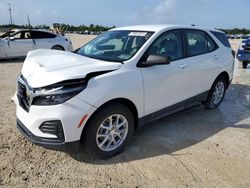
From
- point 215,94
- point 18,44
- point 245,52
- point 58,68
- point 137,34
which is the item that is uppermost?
point 137,34

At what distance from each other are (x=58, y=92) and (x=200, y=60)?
2912 millimetres

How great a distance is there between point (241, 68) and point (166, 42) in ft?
27.0

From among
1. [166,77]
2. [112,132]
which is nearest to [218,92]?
[166,77]

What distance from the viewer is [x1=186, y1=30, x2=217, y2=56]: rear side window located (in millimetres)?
5133

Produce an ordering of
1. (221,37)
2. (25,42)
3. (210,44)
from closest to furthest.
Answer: (210,44) < (221,37) < (25,42)

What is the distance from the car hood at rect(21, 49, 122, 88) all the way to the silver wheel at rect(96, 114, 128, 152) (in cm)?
68

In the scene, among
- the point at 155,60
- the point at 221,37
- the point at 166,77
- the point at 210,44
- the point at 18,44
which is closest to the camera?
the point at 155,60

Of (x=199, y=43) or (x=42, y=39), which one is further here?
(x=42, y=39)

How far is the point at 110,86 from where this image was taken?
3631 millimetres

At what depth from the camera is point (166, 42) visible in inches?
183

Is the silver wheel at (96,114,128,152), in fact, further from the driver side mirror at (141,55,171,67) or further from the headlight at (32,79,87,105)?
the driver side mirror at (141,55,171,67)

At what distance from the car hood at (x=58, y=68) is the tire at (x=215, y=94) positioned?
2.72 meters

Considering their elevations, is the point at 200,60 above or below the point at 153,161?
above

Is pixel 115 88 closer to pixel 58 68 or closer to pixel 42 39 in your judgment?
pixel 58 68
